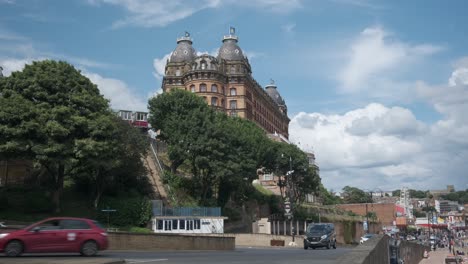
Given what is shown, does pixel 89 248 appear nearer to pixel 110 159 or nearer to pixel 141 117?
pixel 110 159

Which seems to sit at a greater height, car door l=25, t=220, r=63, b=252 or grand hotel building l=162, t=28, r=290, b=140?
grand hotel building l=162, t=28, r=290, b=140

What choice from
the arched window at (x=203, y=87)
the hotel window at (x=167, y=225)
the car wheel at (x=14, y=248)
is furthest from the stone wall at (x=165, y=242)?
the arched window at (x=203, y=87)

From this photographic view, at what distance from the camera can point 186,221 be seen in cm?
4912

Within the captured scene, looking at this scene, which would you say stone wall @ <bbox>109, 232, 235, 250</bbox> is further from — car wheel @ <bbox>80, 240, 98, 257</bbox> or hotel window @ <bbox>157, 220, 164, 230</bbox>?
hotel window @ <bbox>157, 220, 164, 230</bbox>

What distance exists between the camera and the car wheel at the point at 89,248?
19000 millimetres

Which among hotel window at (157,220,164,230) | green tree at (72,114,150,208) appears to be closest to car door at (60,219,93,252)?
green tree at (72,114,150,208)

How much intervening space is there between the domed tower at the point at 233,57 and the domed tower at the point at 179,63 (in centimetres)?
660

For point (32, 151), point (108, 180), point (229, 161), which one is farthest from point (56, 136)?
point (229, 161)

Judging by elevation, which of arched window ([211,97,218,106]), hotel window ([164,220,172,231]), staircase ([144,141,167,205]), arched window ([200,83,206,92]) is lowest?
hotel window ([164,220,172,231])

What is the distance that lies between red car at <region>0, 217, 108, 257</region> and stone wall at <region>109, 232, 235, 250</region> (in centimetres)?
741

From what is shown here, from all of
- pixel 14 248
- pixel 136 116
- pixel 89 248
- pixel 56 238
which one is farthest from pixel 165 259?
pixel 136 116

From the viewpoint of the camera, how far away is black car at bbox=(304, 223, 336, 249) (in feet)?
110

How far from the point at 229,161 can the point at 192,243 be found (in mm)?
23084

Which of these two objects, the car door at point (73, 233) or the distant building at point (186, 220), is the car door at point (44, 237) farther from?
the distant building at point (186, 220)
